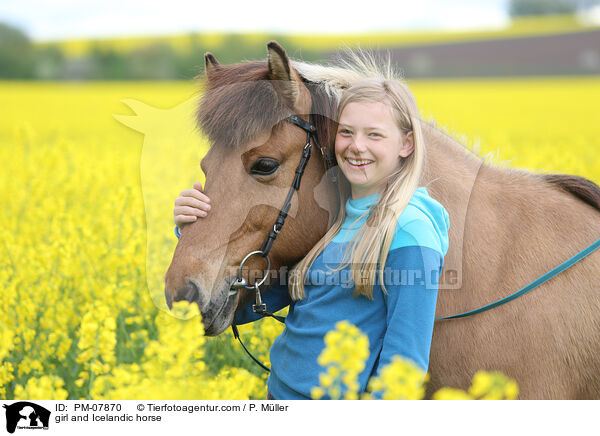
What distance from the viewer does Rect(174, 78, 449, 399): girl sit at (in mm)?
2270

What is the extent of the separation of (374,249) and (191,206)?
783 mm

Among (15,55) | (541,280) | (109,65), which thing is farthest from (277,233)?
(15,55)

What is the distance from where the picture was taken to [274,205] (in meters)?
2.51

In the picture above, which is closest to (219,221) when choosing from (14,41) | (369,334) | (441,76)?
(369,334)

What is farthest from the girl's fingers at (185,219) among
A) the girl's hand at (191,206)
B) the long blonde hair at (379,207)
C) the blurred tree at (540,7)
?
the blurred tree at (540,7)

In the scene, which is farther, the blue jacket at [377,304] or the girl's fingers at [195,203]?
the girl's fingers at [195,203]

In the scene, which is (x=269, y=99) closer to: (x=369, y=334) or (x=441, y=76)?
(x=369, y=334)

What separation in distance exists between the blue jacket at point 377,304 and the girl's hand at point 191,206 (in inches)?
20.9

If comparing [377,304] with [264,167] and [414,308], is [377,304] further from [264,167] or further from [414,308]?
[264,167]

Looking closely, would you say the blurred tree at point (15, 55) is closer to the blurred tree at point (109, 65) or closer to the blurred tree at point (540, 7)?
the blurred tree at point (109, 65)

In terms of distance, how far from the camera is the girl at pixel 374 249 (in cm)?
227

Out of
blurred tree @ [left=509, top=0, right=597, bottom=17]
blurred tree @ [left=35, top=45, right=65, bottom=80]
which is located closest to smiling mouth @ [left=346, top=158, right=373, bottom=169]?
blurred tree @ [left=509, top=0, right=597, bottom=17]
